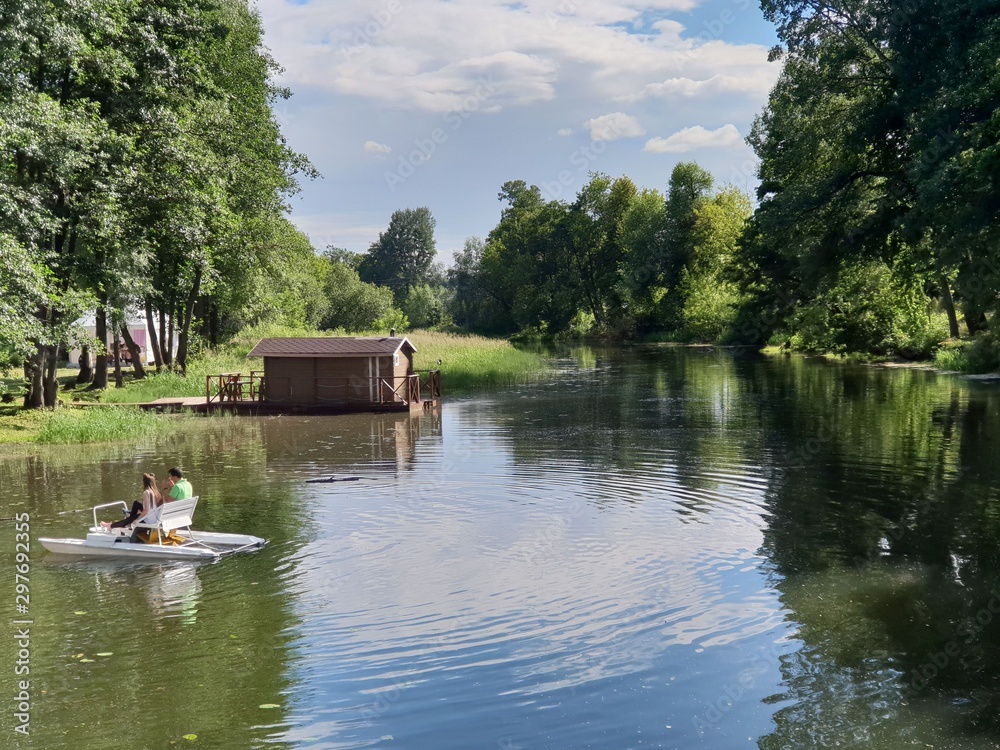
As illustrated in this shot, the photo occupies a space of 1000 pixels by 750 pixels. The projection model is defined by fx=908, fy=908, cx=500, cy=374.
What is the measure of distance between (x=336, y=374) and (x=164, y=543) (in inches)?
861

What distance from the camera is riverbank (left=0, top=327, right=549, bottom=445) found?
26.4 m

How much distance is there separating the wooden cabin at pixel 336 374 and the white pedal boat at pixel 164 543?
20.6m

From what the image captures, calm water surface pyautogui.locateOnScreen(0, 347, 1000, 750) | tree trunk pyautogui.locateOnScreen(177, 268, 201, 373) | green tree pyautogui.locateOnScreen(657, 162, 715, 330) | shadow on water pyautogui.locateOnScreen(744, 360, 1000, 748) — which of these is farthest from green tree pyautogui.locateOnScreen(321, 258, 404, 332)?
shadow on water pyautogui.locateOnScreen(744, 360, 1000, 748)

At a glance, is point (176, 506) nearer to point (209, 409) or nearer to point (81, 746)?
point (81, 746)

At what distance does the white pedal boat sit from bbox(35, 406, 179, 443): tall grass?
1273 centimetres

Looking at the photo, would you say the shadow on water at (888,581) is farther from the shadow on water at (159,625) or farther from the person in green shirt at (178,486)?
the person in green shirt at (178,486)

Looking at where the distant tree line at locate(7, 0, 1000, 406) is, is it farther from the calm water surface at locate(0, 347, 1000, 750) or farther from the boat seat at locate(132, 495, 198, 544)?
the boat seat at locate(132, 495, 198, 544)

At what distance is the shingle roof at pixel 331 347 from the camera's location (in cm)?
3497

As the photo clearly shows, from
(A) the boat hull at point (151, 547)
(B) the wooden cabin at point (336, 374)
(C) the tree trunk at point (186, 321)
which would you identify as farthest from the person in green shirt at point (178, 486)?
(C) the tree trunk at point (186, 321)

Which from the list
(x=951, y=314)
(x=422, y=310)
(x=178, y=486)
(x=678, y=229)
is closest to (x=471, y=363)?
(x=951, y=314)

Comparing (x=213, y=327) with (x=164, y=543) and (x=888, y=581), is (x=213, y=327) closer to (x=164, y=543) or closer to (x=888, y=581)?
(x=164, y=543)

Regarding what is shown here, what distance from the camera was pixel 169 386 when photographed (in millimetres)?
39031

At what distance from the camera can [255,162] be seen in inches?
1625

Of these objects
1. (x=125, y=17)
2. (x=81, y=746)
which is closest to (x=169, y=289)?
(x=125, y=17)
